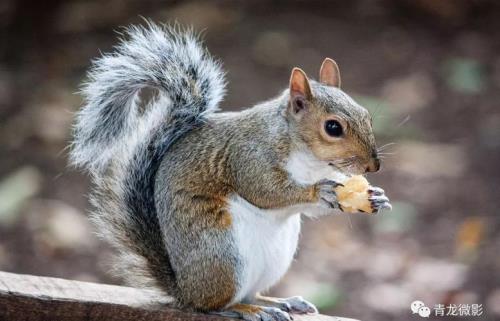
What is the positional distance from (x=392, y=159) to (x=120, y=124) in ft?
7.99

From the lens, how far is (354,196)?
8.23 ft

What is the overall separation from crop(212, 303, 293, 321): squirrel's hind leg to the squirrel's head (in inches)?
15.4

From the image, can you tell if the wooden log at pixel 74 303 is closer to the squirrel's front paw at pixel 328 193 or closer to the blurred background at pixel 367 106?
the squirrel's front paw at pixel 328 193

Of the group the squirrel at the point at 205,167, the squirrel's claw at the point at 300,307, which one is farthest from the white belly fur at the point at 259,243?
the squirrel's claw at the point at 300,307

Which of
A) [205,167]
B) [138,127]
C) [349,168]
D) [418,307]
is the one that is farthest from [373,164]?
[418,307]

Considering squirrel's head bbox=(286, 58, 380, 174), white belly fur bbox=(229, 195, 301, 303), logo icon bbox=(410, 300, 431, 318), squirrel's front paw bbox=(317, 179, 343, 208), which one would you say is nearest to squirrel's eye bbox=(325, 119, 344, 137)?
squirrel's head bbox=(286, 58, 380, 174)

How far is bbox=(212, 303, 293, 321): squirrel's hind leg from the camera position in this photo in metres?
2.62

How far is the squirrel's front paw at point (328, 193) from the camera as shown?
8.32ft

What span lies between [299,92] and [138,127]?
0.43 metres

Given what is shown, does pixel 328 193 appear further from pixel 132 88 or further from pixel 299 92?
pixel 132 88

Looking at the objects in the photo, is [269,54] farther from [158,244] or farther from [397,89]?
[158,244]

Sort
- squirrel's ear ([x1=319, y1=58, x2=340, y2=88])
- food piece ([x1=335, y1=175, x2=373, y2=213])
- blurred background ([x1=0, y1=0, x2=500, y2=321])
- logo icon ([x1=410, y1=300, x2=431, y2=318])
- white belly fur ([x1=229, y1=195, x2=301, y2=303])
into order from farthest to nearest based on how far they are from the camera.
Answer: blurred background ([x1=0, y1=0, x2=500, y2=321]) → logo icon ([x1=410, y1=300, x2=431, y2=318]) → squirrel's ear ([x1=319, y1=58, x2=340, y2=88]) → white belly fur ([x1=229, y1=195, x2=301, y2=303]) → food piece ([x1=335, y1=175, x2=373, y2=213])

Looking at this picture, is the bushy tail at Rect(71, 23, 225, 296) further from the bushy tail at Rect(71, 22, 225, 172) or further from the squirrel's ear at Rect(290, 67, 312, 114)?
the squirrel's ear at Rect(290, 67, 312, 114)

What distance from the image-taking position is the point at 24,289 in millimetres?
2521
